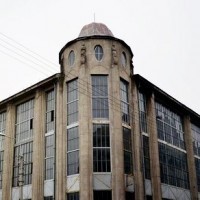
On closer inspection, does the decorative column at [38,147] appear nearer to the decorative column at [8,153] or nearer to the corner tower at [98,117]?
the corner tower at [98,117]

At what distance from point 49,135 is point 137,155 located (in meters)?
8.40

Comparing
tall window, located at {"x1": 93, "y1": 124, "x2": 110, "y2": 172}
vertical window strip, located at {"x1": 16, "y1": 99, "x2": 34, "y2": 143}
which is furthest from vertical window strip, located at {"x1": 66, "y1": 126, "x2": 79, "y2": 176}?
vertical window strip, located at {"x1": 16, "y1": 99, "x2": 34, "y2": 143}

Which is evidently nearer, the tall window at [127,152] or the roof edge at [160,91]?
the tall window at [127,152]

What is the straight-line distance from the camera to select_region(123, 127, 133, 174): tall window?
30.6 meters

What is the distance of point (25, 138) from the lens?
36.7m

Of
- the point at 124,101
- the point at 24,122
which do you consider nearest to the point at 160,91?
the point at 124,101

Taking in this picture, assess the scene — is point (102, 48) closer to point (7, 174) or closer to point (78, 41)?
point (78, 41)

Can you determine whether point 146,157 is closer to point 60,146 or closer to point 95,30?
point 60,146

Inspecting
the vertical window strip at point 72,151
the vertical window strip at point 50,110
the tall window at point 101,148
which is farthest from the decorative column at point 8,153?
the tall window at point 101,148

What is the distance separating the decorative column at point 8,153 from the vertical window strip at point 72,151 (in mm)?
8646

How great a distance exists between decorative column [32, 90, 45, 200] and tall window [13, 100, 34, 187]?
1.13 metres

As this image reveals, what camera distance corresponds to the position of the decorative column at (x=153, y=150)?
33875 millimetres

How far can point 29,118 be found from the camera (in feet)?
121

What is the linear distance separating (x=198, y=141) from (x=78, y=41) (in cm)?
2286
